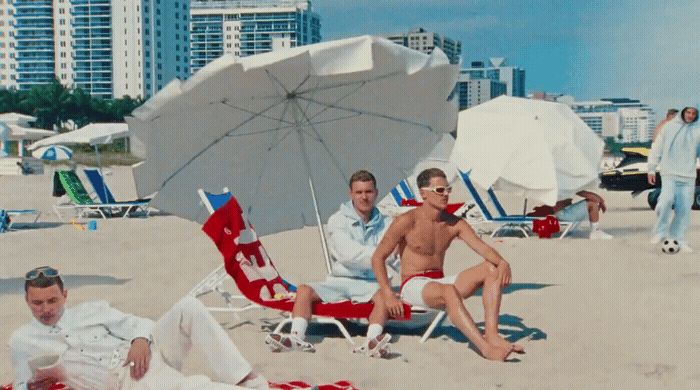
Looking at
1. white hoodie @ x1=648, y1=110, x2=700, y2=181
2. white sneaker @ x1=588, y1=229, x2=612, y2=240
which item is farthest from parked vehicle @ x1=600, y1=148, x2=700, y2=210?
white hoodie @ x1=648, y1=110, x2=700, y2=181

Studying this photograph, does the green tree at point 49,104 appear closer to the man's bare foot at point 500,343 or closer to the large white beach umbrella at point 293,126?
the large white beach umbrella at point 293,126

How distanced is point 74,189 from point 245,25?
521ft

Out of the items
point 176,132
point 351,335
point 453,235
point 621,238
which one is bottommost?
point 621,238

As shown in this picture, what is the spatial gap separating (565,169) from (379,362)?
26.5ft

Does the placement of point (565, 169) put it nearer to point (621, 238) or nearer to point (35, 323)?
point (621, 238)

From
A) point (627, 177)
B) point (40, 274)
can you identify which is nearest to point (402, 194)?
point (627, 177)

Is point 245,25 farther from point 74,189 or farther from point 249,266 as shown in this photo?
point 249,266

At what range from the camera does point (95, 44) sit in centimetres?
12750

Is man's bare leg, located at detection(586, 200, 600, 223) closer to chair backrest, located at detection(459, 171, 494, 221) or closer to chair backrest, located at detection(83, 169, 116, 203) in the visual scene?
chair backrest, located at detection(459, 171, 494, 221)

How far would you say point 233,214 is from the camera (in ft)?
20.7

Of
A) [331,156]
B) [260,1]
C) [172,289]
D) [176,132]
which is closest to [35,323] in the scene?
[176,132]

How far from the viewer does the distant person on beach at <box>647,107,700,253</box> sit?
10.5 meters

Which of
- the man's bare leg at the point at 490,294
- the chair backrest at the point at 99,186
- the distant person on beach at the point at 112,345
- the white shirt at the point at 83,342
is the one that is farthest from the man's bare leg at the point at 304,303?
the chair backrest at the point at 99,186

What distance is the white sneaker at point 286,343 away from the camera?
18.6 ft
